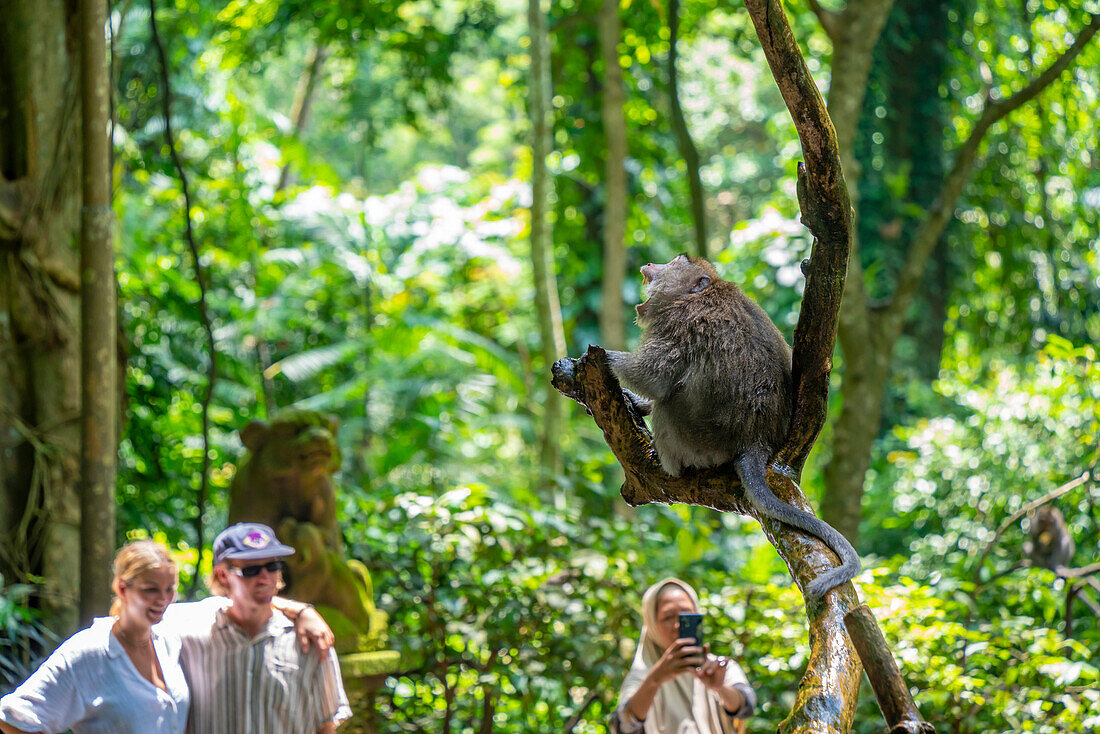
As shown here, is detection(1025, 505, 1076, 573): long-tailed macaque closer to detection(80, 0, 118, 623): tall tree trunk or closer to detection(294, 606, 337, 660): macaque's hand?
detection(294, 606, 337, 660): macaque's hand

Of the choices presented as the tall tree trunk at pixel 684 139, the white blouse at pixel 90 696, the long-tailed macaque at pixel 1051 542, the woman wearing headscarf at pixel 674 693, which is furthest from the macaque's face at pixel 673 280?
the long-tailed macaque at pixel 1051 542

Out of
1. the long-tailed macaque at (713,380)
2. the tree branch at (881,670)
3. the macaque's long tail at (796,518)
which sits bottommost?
the tree branch at (881,670)

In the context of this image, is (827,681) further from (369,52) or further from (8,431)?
(369,52)

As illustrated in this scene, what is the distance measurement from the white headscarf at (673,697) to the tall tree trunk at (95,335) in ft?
6.63

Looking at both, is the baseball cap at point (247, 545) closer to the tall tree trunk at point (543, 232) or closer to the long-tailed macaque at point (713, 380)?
the long-tailed macaque at point (713, 380)

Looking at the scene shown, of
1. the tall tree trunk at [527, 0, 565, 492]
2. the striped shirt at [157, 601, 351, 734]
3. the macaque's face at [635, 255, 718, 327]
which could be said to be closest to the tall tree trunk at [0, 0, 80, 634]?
the striped shirt at [157, 601, 351, 734]

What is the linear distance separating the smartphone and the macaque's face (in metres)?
0.95

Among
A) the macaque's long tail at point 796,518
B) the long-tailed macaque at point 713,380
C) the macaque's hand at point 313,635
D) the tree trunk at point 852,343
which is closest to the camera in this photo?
the macaque's long tail at point 796,518

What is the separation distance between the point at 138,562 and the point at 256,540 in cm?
42

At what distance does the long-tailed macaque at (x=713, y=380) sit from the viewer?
231cm

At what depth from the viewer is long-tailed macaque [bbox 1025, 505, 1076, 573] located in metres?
5.68

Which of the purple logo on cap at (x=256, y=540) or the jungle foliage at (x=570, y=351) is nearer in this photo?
the purple logo on cap at (x=256, y=540)

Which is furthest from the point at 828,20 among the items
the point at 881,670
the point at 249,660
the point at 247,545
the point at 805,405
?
the point at 881,670

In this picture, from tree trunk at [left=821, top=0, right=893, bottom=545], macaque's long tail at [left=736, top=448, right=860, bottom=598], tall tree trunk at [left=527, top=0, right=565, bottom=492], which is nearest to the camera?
macaque's long tail at [left=736, top=448, right=860, bottom=598]
